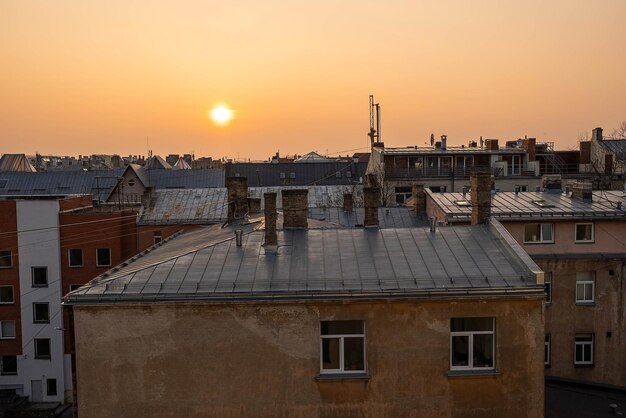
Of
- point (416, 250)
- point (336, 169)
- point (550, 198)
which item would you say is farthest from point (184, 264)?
point (336, 169)

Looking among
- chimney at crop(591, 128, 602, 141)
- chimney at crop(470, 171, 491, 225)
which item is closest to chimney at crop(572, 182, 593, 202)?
chimney at crop(470, 171, 491, 225)

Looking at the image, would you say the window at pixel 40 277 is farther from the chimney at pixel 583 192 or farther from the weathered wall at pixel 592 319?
the chimney at pixel 583 192

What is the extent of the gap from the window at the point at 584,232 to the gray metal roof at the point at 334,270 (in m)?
10.0

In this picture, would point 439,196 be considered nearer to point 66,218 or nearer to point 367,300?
point 367,300

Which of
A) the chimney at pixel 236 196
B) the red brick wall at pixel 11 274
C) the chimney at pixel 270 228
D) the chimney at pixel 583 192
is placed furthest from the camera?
the red brick wall at pixel 11 274

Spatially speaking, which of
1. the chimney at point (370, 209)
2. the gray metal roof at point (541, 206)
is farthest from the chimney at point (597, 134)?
the chimney at point (370, 209)

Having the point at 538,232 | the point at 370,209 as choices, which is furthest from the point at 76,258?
the point at 538,232

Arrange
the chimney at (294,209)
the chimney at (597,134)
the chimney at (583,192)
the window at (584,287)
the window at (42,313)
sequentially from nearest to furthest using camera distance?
the chimney at (294,209) < the window at (584,287) < the chimney at (583,192) < the window at (42,313) < the chimney at (597,134)

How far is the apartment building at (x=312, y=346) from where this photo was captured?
1457cm

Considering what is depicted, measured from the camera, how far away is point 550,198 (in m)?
29.3

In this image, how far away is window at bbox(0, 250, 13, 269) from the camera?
1538 inches

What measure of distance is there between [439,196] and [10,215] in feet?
84.8

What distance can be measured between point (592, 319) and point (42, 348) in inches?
1271

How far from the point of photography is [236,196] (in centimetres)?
2444
